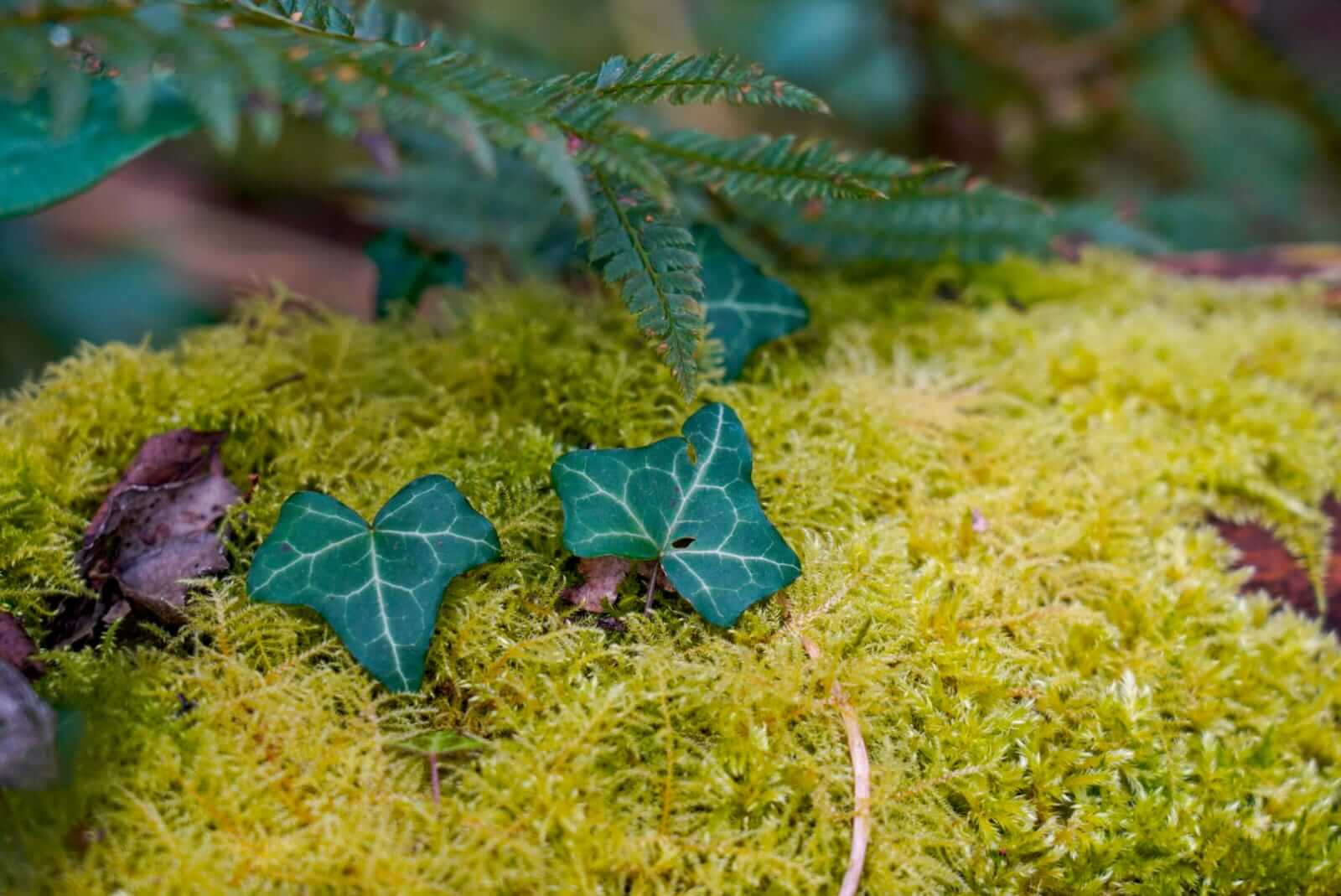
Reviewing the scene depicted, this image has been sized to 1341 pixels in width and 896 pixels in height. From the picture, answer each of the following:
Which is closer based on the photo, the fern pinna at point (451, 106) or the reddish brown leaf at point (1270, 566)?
the fern pinna at point (451, 106)

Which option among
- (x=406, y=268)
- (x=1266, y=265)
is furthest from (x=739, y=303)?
(x=1266, y=265)

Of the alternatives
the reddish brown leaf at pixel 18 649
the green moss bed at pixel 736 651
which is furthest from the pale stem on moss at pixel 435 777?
the reddish brown leaf at pixel 18 649

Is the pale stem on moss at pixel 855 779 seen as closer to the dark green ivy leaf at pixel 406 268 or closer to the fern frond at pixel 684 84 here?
the fern frond at pixel 684 84

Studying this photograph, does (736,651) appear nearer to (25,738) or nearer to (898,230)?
(25,738)

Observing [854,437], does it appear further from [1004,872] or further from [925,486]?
[1004,872]

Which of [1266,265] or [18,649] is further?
[1266,265]

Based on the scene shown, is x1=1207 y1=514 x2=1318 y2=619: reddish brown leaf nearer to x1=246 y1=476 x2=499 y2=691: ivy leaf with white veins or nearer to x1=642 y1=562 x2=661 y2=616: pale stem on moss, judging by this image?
x1=642 y1=562 x2=661 y2=616: pale stem on moss
